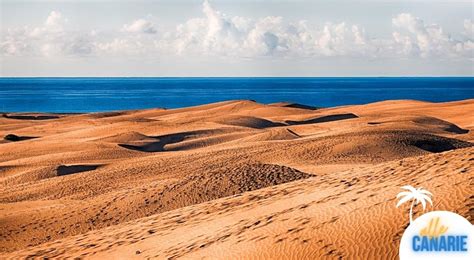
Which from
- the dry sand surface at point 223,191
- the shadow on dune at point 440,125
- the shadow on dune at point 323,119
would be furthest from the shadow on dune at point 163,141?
the shadow on dune at point 440,125

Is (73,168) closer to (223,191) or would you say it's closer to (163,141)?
(163,141)

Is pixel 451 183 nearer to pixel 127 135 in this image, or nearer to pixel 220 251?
pixel 220 251

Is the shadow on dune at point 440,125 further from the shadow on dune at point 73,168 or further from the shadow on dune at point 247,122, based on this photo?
the shadow on dune at point 73,168

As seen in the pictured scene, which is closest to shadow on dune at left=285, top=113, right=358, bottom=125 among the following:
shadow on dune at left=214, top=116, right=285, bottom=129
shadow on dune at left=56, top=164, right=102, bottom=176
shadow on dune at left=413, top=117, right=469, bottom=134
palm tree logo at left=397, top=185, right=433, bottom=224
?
shadow on dune at left=214, top=116, right=285, bottom=129

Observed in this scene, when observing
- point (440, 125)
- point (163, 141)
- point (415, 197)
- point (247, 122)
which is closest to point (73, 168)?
point (163, 141)

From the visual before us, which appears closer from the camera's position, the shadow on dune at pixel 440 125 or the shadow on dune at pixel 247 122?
the shadow on dune at pixel 440 125

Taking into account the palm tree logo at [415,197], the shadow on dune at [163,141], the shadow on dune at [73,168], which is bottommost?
the shadow on dune at [163,141]

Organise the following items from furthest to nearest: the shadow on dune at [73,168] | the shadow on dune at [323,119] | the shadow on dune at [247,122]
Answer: the shadow on dune at [323,119]
the shadow on dune at [247,122]
the shadow on dune at [73,168]
